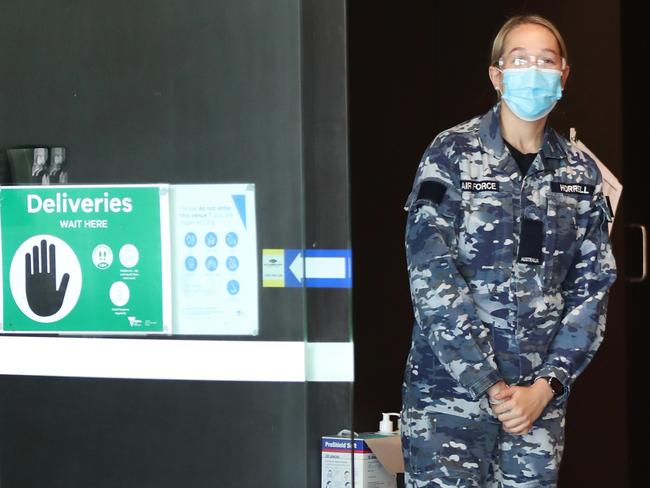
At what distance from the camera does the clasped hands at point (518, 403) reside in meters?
2.13

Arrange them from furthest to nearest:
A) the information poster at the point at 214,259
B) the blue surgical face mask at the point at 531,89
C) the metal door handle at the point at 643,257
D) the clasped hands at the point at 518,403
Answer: the metal door handle at the point at 643,257 → the information poster at the point at 214,259 → the blue surgical face mask at the point at 531,89 → the clasped hands at the point at 518,403

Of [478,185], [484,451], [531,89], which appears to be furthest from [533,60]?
[484,451]

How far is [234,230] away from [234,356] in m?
0.32

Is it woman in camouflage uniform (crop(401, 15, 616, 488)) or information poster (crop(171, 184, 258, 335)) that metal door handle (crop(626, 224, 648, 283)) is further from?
information poster (crop(171, 184, 258, 335))

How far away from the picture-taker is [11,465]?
2633mm

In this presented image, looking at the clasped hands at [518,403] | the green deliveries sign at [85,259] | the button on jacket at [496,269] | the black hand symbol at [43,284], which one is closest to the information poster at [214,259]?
the green deliveries sign at [85,259]

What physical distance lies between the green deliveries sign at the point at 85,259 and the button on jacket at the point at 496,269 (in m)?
0.68

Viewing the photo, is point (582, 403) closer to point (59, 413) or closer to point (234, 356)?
point (234, 356)

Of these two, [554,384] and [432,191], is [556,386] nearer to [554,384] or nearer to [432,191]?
[554,384]

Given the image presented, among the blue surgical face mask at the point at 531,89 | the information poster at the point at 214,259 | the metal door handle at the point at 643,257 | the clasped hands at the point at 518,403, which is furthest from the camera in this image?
the metal door handle at the point at 643,257

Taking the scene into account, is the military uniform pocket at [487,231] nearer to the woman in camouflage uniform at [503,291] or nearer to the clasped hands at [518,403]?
the woman in camouflage uniform at [503,291]

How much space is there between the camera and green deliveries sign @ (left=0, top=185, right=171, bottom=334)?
253cm

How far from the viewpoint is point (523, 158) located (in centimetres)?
229

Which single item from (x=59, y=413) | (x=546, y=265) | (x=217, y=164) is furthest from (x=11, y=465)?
(x=546, y=265)
